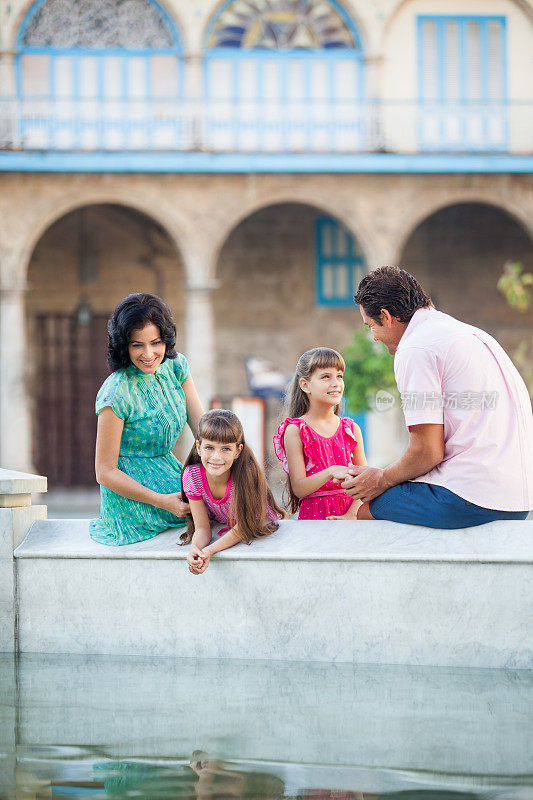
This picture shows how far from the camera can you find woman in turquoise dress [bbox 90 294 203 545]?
15.5 ft

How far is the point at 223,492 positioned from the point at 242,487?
125 millimetres

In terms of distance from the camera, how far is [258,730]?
12.0 ft

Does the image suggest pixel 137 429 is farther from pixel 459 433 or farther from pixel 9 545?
pixel 459 433

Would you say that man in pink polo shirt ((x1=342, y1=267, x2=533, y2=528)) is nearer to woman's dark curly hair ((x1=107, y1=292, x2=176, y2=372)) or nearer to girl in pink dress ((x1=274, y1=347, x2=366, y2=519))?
girl in pink dress ((x1=274, y1=347, x2=366, y2=519))

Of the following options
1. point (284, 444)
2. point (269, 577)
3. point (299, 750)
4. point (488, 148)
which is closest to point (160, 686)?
point (269, 577)

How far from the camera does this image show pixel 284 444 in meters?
5.11

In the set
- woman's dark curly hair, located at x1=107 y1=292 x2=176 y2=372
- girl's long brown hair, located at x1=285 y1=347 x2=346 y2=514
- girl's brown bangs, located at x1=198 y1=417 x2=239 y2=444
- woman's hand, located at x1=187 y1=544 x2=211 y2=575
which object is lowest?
woman's hand, located at x1=187 y1=544 x2=211 y2=575

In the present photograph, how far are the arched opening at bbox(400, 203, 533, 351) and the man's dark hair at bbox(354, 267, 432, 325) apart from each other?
16648mm

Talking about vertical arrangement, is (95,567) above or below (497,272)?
below

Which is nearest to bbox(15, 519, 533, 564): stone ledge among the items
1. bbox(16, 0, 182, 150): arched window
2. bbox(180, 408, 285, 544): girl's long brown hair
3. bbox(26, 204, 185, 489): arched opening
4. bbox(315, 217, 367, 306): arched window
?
bbox(180, 408, 285, 544): girl's long brown hair

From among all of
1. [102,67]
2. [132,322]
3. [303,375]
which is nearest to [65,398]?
[102,67]

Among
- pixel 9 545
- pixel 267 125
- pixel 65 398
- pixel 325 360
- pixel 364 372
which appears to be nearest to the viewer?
pixel 9 545

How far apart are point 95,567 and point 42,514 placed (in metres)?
0.53

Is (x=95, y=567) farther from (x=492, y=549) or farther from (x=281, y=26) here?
(x=281, y=26)
